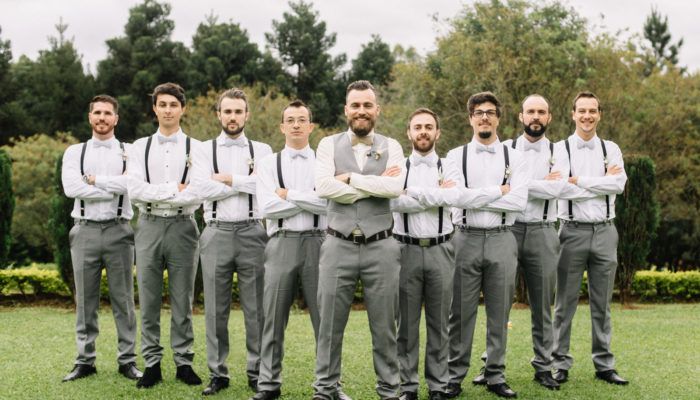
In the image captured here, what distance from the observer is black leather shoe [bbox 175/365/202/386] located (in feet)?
22.8

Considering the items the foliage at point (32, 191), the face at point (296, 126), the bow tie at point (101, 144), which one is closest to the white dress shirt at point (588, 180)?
the face at point (296, 126)

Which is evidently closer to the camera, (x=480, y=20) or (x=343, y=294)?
(x=343, y=294)

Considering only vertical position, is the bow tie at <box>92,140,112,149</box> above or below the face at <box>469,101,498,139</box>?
below

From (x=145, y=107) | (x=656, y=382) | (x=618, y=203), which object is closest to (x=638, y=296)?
(x=618, y=203)

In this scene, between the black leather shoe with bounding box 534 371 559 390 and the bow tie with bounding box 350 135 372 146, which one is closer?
the bow tie with bounding box 350 135 372 146

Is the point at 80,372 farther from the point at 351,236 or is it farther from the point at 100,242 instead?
the point at 351,236

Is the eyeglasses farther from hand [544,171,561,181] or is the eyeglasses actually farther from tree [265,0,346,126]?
tree [265,0,346,126]

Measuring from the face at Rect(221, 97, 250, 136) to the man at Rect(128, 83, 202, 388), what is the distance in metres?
0.38

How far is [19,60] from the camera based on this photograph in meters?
35.2

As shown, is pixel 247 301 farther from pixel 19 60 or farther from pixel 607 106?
pixel 19 60

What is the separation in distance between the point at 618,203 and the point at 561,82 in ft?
28.8

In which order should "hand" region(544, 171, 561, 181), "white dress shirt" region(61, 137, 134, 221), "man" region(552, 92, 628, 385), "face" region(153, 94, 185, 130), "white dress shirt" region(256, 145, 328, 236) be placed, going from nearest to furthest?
"white dress shirt" region(256, 145, 328, 236)
"face" region(153, 94, 185, 130)
"hand" region(544, 171, 561, 181)
"white dress shirt" region(61, 137, 134, 221)
"man" region(552, 92, 628, 385)

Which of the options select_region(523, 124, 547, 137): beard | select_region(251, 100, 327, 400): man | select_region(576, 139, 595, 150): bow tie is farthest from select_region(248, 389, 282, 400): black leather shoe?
select_region(576, 139, 595, 150): bow tie

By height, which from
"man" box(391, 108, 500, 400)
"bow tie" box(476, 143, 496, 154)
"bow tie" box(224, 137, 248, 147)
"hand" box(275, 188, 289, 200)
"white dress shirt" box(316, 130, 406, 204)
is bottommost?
"man" box(391, 108, 500, 400)
